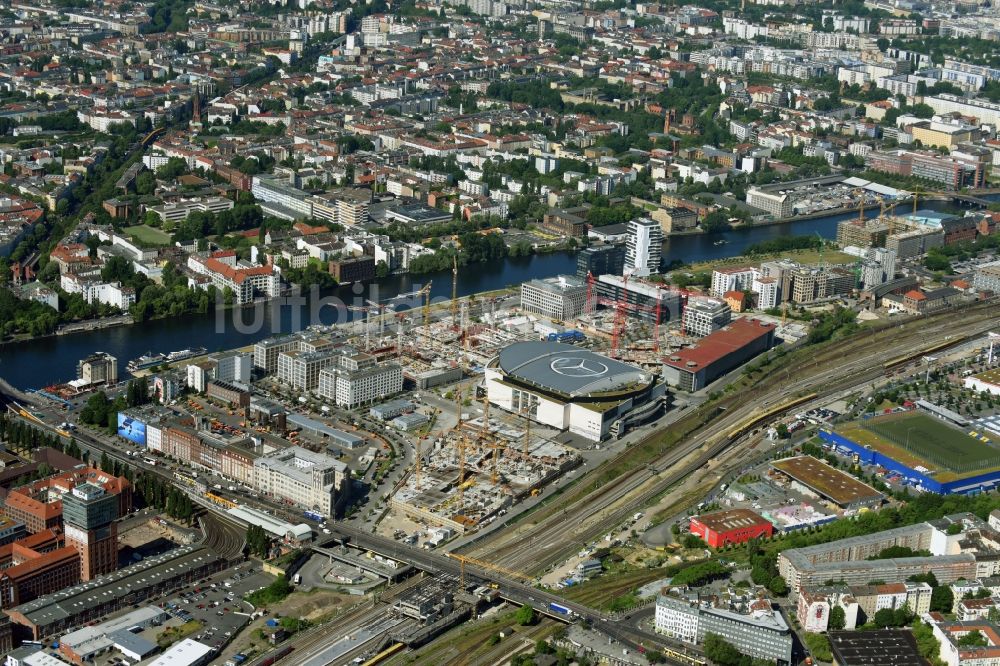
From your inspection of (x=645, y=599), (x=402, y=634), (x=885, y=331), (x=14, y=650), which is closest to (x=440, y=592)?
(x=402, y=634)

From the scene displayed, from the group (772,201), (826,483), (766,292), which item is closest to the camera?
(826,483)

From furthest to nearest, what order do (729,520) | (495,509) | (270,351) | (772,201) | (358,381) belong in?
1. (772,201)
2. (270,351)
3. (358,381)
4. (495,509)
5. (729,520)

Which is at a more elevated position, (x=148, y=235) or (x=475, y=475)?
(x=148, y=235)

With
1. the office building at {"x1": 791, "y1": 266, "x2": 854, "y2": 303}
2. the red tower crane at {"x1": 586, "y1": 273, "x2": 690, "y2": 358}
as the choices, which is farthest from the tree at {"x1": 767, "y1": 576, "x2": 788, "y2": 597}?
the office building at {"x1": 791, "y1": 266, "x2": 854, "y2": 303}

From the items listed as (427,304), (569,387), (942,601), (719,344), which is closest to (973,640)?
(942,601)

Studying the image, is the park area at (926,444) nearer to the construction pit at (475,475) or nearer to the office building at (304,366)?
the construction pit at (475,475)

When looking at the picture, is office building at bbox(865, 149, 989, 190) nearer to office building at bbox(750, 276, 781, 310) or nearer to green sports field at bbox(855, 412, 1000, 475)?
office building at bbox(750, 276, 781, 310)

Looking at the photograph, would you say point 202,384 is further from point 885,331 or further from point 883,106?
point 883,106

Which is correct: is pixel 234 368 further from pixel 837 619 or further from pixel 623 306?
pixel 837 619
